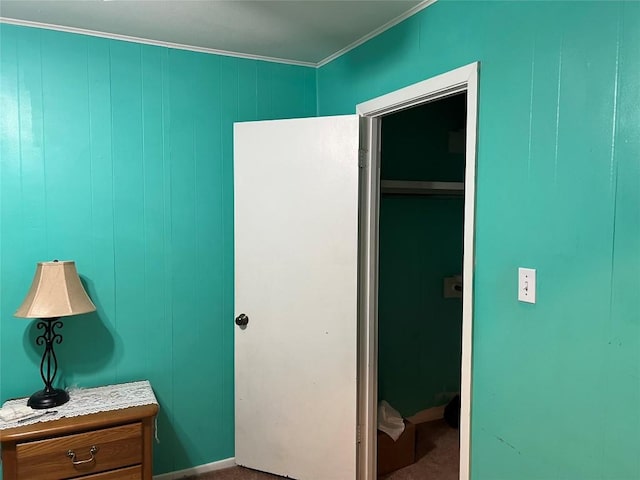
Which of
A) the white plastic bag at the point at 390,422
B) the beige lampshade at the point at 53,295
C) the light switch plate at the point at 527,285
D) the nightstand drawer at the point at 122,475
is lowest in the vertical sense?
the white plastic bag at the point at 390,422

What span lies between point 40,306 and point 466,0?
212cm

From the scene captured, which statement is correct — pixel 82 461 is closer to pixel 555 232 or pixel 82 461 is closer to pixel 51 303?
pixel 51 303

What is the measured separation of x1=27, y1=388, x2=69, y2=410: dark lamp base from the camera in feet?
6.81

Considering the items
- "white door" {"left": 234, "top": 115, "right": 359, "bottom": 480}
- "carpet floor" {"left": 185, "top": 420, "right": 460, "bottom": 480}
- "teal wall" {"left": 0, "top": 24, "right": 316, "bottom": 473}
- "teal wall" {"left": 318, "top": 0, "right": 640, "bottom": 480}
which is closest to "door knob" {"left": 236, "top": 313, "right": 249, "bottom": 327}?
"white door" {"left": 234, "top": 115, "right": 359, "bottom": 480}

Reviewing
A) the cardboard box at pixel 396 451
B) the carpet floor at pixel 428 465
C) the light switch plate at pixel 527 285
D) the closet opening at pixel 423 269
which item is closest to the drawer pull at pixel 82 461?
the carpet floor at pixel 428 465

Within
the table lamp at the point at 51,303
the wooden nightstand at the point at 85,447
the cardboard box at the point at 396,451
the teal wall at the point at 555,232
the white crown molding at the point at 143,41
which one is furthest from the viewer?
the cardboard box at the point at 396,451

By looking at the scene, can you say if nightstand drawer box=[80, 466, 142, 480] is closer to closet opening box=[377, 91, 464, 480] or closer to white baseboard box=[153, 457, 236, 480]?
white baseboard box=[153, 457, 236, 480]

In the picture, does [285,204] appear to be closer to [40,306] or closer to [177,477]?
[40,306]

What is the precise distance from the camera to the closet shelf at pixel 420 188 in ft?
9.62

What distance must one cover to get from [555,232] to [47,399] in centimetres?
218

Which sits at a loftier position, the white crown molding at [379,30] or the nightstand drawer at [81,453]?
the white crown molding at [379,30]

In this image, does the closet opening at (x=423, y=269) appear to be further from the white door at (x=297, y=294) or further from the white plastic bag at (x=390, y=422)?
the white door at (x=297, y=294)

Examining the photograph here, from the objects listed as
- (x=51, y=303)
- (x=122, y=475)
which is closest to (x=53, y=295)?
(x=51, y=303)

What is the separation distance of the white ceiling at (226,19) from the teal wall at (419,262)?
924mm
